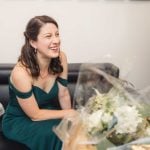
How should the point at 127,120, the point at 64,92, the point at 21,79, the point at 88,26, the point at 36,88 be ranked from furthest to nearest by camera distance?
the point at 88,26 < the point at 64,92 < the point at 36,88 < the point at 21,79 < the point at 127,120

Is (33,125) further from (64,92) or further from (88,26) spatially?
(88,26)

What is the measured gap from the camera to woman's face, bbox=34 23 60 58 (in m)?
1.98

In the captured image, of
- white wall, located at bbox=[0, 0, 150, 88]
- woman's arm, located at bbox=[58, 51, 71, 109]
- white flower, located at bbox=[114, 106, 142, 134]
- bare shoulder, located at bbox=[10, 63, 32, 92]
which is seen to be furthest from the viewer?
white wall, located at bbox=[0, 0, 150, 88]

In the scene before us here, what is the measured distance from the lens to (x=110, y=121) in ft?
3.85

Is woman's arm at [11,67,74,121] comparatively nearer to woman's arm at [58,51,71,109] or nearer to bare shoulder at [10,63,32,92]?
bare shoulder at [10,63,32,92]

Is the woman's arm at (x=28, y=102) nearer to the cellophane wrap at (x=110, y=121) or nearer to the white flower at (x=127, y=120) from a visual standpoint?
the cellophane wrap at (x=110, y=121)

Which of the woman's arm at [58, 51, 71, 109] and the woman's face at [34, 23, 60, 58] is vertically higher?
the woman's face at [34, 23, 60, 58]

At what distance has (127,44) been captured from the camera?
292 centimetres

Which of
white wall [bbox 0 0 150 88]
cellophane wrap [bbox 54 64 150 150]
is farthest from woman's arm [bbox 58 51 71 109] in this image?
cellophane wrap [bbox 54 64 150 150]

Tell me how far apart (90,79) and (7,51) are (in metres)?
1.53

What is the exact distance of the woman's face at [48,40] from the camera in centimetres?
198

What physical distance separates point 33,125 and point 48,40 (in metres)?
0.55

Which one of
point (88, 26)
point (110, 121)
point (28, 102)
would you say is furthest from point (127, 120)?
point (88, 26)

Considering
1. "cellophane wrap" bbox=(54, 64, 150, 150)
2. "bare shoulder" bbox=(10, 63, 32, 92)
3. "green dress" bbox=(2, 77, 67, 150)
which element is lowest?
"green dress" bbox=(2, 77, 67, 150)
